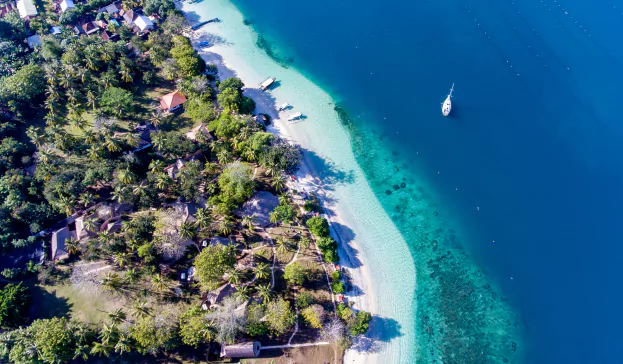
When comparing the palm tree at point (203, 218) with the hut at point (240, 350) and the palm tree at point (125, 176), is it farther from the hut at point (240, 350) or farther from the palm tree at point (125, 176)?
the hut at point (240, 350)

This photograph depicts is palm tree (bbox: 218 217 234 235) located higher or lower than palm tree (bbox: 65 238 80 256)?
higher

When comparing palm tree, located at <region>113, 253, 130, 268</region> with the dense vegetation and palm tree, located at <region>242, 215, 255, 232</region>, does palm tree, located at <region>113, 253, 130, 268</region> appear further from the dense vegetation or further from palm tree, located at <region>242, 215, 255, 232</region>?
palm tree, located at <region>242, 215, 255, 232</region>

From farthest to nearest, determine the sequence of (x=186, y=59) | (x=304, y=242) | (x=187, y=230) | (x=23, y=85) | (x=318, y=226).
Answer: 1. (x=186, y=59)
2. (x=23, y=85)
3. (x=318, y=226)
4. (x=304, y=242)
5. (x=187, y=230)

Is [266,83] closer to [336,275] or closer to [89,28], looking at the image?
[336,275]

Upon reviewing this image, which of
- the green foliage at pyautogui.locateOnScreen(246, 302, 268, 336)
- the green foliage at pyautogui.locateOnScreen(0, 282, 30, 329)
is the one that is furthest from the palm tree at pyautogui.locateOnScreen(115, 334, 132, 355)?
the green foliage at pyautogui.locateOnScreen(0, 282, 30, 329)

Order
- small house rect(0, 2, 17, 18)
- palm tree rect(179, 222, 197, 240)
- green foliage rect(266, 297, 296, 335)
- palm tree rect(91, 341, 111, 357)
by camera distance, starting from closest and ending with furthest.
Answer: palm tree rect(91, 341, 111, 357) → green foliage rect(266, 297, 296, 335) → palm tree rect(179, 222, 197, 240) → small house rect(0, 2, 17, 18)

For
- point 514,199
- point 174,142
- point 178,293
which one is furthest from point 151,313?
point 514,199

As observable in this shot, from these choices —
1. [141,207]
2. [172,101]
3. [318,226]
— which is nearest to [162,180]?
[141,207]
